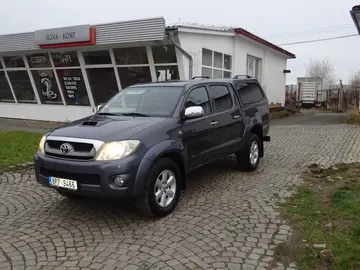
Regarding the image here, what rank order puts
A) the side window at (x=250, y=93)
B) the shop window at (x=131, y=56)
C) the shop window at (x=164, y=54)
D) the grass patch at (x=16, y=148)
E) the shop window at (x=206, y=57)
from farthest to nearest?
1. the shop window at (x=206, y=57)
2. the shop window at (x=131, y=56)
3. the shop window at (x=164, y=54)
4. the grass patch at (x=16, y=148)
5. the side window at (x=250, y=93)

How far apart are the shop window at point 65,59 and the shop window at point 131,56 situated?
217cm

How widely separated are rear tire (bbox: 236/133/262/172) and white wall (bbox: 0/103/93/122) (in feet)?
31.7

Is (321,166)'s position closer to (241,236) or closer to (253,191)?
(253,191)

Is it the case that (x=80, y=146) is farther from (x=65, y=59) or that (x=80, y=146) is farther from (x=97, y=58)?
(x=65, y=59)

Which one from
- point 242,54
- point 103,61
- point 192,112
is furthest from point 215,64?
point 192,112

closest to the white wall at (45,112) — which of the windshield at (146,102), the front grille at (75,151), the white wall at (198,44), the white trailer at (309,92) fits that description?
the white wall at (198,44)

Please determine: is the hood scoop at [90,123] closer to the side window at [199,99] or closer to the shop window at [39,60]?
the side window at [199,99]

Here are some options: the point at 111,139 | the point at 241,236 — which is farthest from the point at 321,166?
the point at 111,139

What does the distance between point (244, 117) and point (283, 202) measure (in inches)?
80.6

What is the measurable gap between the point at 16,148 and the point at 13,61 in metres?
9.70

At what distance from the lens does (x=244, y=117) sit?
6.85 meters

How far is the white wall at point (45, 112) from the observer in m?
15.7

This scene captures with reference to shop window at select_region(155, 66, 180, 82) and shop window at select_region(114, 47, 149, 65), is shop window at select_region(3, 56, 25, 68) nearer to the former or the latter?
shop window at select_region(114, 47, 149, 65)

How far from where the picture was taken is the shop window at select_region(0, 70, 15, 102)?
18.1 metres
